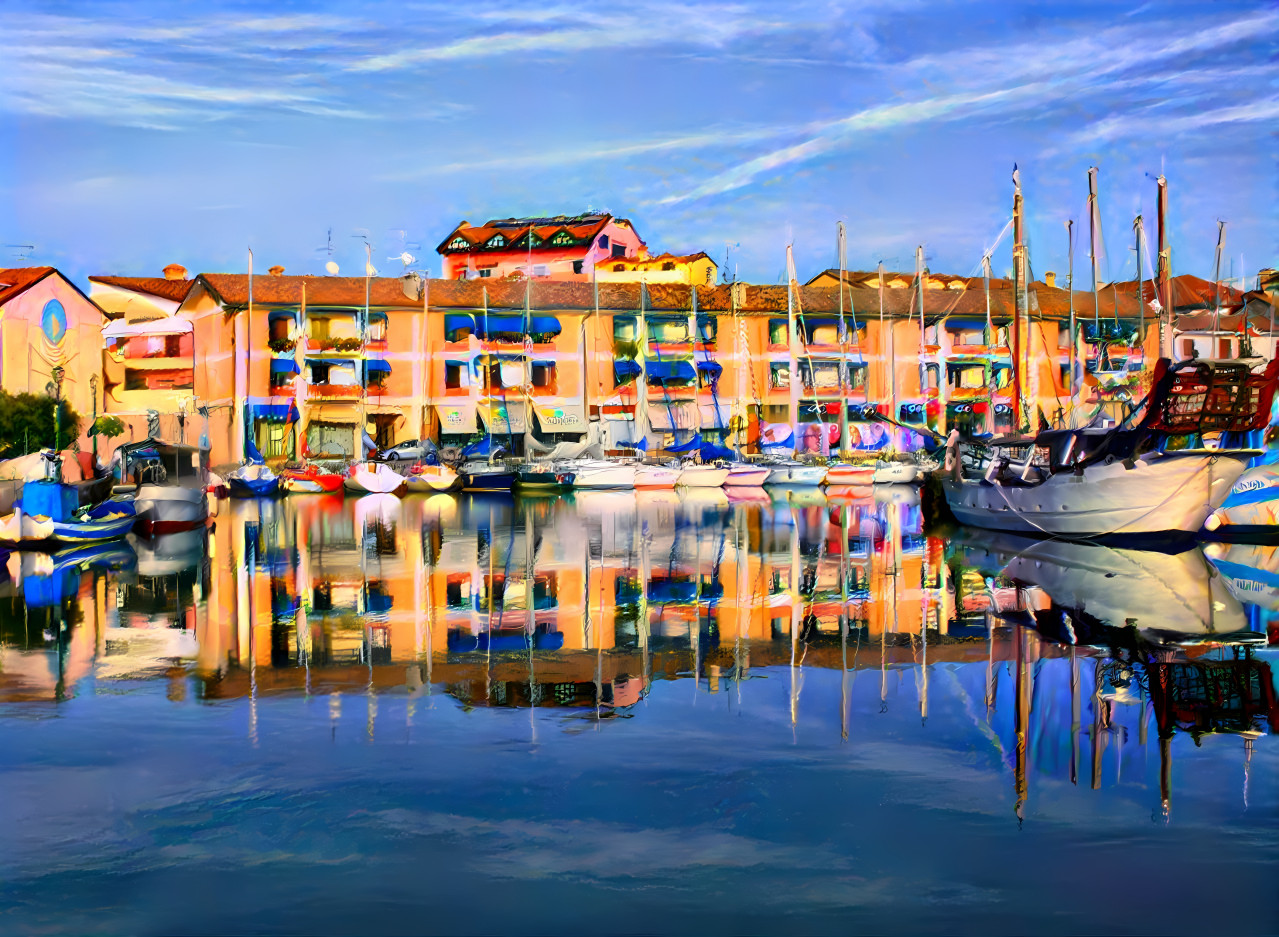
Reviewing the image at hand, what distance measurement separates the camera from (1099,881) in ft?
24.8

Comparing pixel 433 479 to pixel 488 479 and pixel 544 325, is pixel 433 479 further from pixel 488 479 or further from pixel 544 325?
pixel 544 325

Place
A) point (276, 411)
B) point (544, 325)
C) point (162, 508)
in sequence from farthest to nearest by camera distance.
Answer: point (544, 325) < point (276, 411) < point (162, 508)

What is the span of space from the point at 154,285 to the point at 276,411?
16771mm

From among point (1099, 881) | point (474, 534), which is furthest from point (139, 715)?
point (474, 534)

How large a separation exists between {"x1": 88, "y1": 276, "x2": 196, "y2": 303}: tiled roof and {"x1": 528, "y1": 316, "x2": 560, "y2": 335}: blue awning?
66.0 feet

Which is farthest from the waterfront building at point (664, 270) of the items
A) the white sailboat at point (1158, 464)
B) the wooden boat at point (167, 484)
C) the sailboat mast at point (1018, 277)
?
the white sailboat at point (1158, 464)

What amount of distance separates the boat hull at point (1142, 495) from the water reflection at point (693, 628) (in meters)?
1.15

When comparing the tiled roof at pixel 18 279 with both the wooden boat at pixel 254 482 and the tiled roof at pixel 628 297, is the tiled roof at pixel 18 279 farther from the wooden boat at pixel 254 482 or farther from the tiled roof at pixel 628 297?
the wooden boat at pixel 254 482

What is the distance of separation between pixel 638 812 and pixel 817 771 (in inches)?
68.6

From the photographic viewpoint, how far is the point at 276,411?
67312 millimetres

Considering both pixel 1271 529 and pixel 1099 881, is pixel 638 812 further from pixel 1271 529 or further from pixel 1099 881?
pixel 1271 529

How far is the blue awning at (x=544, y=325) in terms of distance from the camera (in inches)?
2778

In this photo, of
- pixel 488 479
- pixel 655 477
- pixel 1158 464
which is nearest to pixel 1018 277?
pixel 1158 464

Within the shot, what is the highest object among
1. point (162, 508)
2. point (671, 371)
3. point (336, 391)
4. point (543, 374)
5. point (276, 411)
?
point (671, 371)
